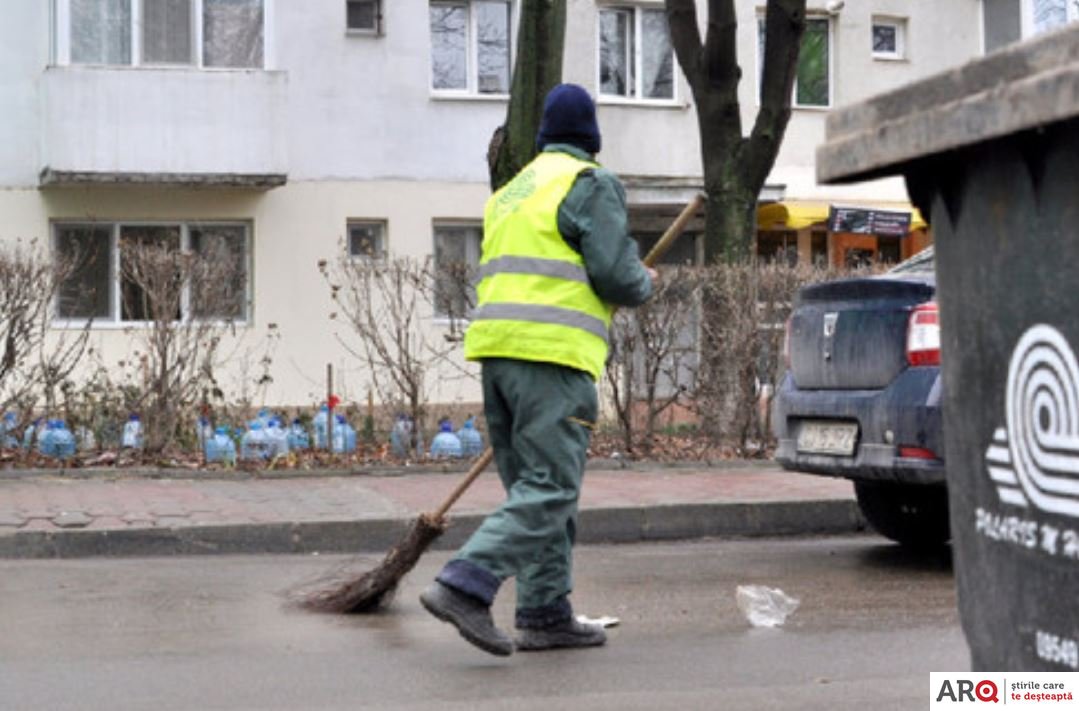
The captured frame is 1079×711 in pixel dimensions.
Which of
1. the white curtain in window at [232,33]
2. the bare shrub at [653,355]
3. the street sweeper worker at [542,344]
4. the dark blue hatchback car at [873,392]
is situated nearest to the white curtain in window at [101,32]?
the white curtain in window at [232,33]

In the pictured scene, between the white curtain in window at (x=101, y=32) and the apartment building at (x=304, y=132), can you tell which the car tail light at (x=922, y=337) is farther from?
the white curtain in window at (x=101, y=32)

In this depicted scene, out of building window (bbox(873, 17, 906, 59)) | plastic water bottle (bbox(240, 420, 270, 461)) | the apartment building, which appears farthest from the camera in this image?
building window (bbox(873, 17, 906, 59))

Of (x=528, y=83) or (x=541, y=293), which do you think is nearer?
(x=541, y=293)

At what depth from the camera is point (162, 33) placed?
2136 cm

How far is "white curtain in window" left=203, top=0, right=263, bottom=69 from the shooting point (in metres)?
21.5

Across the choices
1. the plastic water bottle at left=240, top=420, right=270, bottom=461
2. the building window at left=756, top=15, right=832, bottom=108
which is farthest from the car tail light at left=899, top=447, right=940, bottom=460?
the building window at left=756, top=15, right=832, bottom=108

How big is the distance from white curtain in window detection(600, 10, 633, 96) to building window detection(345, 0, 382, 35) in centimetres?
323

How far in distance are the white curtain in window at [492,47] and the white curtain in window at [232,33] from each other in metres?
2.95

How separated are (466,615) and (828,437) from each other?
311cm

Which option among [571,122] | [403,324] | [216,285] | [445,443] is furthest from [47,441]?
[571,122]

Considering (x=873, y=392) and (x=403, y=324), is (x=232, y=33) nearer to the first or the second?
(x=403, y=324)

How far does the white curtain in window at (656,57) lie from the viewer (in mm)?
24609

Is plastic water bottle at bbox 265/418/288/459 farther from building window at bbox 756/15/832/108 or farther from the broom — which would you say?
building window at bbox 756/15/832/108

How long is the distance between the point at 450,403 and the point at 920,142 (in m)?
10.6
